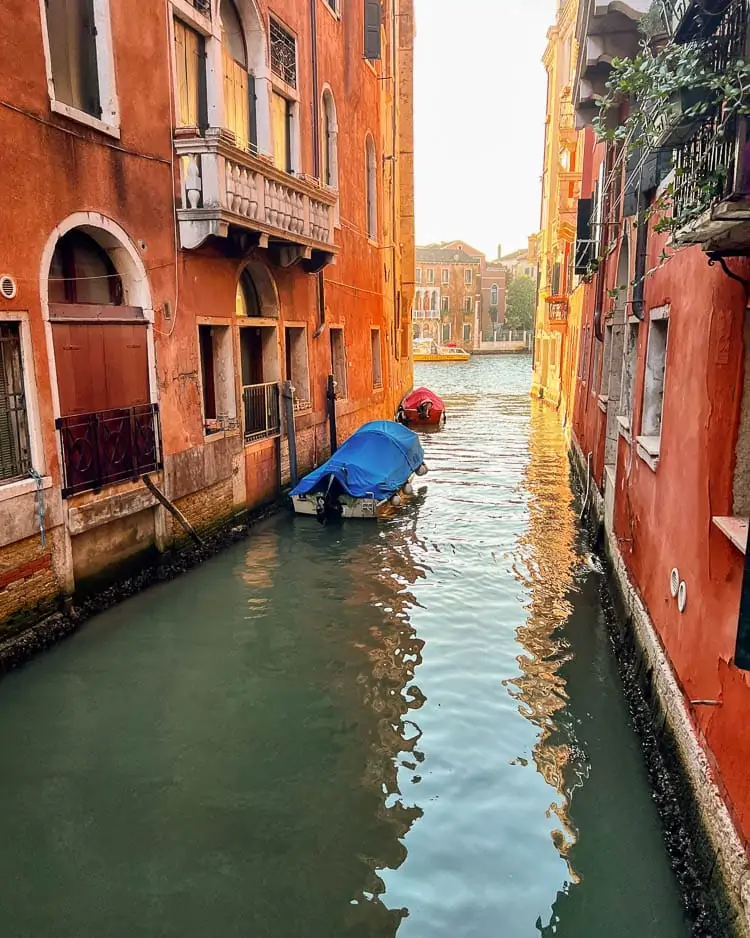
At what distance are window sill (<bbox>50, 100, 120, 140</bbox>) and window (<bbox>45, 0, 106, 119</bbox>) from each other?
0.11 metres

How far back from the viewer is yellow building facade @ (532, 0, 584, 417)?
70.4 feet

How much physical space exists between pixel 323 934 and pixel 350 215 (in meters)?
13.8

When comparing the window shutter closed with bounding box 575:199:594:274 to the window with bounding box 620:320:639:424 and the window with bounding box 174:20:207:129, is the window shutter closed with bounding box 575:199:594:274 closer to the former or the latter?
the window with bounding box 620:320:639:424

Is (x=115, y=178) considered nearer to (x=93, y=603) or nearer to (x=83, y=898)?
(x=93, y=603)

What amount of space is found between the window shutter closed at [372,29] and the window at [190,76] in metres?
8.09

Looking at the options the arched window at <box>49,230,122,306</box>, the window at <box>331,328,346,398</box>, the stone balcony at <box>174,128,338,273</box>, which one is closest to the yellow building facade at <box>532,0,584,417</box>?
the window at <box>331,328,346,398</box>

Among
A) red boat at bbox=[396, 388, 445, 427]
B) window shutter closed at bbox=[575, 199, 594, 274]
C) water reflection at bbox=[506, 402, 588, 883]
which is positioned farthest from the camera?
red boat at bbox=[396, 388, 445, 427]

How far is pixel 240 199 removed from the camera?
865 cm

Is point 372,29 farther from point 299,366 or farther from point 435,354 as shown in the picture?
point 435,354

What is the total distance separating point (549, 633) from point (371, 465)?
509cm

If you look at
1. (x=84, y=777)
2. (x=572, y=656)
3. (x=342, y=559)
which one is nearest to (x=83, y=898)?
(x=84, y=777)

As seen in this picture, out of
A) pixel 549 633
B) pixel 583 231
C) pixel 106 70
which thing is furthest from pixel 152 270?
pixel 583 231

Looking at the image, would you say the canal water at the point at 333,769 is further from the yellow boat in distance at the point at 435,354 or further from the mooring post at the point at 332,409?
the yellow boat in distance at the point at 435,354

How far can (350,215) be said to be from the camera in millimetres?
15062
